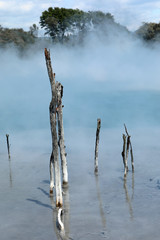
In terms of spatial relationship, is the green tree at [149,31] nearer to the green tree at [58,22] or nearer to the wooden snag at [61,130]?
the green tree at [58,22]

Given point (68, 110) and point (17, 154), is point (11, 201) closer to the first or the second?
point (17, 154)

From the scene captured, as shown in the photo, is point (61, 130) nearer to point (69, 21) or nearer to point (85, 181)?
point (85, 181)

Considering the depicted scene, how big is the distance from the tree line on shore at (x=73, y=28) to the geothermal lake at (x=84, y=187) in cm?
4175

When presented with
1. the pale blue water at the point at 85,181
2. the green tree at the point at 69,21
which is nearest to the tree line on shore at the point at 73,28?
the green tree at the point at 69,21

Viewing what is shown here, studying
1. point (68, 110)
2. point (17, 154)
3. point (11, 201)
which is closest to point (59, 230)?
point (11, 201)

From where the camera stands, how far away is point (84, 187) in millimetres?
17844

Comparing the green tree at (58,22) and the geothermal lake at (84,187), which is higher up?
the green tree at (58,22)

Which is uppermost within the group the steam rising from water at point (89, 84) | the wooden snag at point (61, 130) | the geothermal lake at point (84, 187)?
the wooden snag at point (61, 130)

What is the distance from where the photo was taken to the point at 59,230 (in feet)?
44.5

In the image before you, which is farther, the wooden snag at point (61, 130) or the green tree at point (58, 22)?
the green tree at point (58, 22)

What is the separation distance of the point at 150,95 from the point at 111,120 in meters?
12.9

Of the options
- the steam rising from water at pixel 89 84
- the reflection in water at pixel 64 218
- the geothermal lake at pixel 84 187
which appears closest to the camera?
the reflection in water at pixel 64 218

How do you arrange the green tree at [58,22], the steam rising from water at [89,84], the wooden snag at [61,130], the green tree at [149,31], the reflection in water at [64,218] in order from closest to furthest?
1. the reflection in water at [64,218]
2. the wooden snag at [61,130]
3. the steam rising from water at [89,84]
4. the green tree at [149,31]
5. the green tree at [58,22]

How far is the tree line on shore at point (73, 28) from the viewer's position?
2968 inches
